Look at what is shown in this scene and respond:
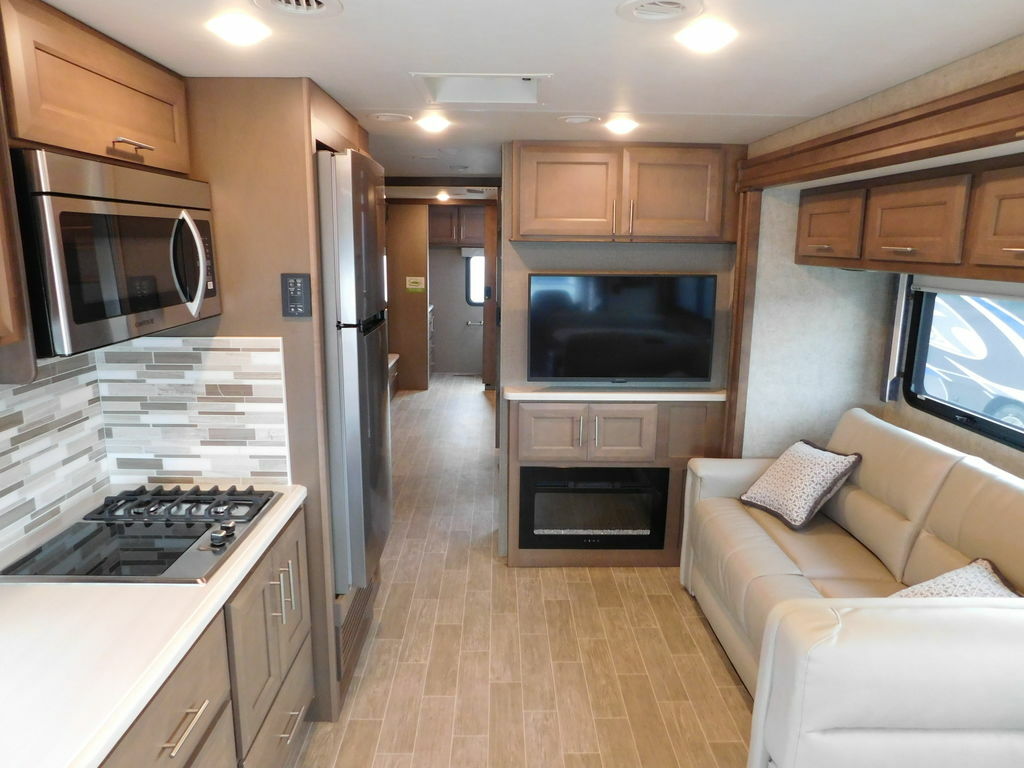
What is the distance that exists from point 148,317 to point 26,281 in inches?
14.1

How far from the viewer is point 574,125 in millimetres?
2916

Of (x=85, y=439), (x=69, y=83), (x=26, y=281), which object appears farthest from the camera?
(x=85, y=439)

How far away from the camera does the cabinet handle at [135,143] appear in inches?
65.1

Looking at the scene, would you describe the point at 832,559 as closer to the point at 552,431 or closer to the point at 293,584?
the point at 552,431

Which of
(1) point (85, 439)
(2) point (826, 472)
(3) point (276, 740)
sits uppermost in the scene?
(1) point (85, 439)

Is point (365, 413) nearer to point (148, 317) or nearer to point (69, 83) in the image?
point (148, 317)

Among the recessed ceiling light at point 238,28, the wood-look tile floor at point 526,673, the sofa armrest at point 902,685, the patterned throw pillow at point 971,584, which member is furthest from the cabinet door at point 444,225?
the sofa armrest at point 902,685

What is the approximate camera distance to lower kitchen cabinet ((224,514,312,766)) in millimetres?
1742

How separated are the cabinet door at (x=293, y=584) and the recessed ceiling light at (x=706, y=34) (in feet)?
5.93

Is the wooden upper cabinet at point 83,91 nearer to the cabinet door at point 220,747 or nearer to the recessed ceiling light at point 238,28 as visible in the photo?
the recessed ceiling light at point 238,28

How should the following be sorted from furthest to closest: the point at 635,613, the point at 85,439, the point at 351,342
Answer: the point at 635,613, the point at 351,342, the point at 85,439

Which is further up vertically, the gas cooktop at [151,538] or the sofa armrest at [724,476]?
the gas cooktop at [151,538]

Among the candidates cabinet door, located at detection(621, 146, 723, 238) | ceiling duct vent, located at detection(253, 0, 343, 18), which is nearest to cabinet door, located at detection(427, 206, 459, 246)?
cabinet door, located at detection(621, 146, 723, 238)

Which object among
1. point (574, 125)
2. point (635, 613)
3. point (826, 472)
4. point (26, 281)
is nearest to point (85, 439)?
point (26, 281)
